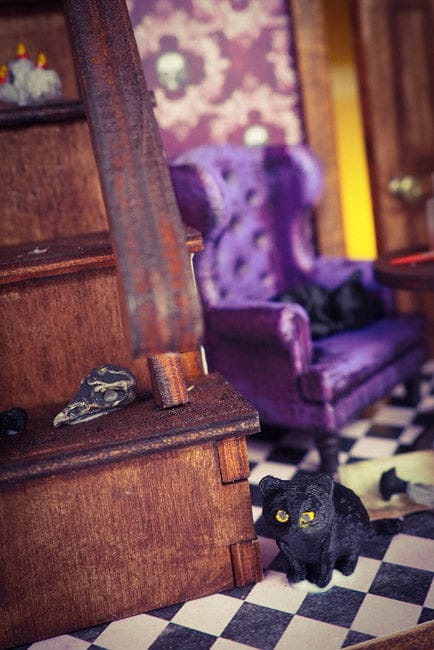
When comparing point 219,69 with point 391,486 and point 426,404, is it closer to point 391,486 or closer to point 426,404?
point 426,404

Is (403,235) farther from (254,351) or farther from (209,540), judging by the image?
(209,540)

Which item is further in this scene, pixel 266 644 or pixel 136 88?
pixel 266 644

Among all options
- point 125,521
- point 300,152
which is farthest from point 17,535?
point 300,152

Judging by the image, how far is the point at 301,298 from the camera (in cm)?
357

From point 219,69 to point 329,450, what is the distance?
6.92ft

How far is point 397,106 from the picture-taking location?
4.21 meters

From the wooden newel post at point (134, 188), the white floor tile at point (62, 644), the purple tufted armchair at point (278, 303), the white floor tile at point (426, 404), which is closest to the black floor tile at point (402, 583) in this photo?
the purple tufted armchair at point (278, 303)

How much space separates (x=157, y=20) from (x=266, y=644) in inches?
118

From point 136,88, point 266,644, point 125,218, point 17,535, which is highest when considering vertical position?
point 136,88

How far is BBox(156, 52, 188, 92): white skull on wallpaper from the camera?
12.3 ft

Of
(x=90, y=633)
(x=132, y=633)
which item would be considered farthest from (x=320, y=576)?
(x=90, y=633)

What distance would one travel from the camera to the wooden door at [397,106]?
408cm

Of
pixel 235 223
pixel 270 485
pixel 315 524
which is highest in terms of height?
pixel 235 223

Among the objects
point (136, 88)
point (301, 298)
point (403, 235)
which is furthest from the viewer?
point (403, 235)
